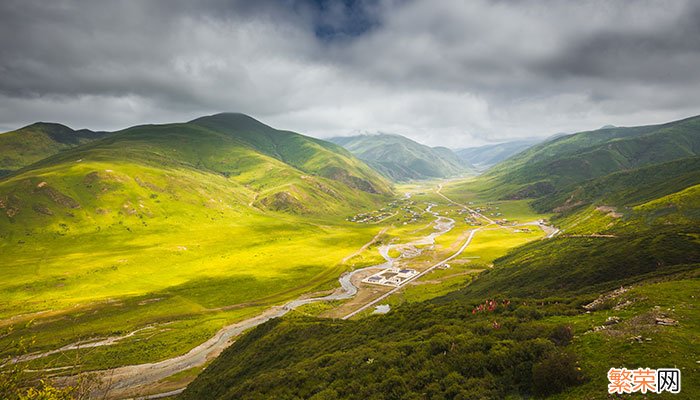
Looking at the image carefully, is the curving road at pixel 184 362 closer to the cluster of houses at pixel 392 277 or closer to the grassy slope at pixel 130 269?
the grassy slope at pixel 130 269

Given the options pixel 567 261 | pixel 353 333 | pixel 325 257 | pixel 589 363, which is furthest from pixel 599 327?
pixel 325 257

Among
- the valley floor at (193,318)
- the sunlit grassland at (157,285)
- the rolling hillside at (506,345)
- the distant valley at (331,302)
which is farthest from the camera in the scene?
the sunlit grassland at (157,285)

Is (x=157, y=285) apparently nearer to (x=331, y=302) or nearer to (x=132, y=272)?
(x=132, y=272)

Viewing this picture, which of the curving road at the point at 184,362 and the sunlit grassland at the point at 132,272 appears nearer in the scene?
the curving road at the point at 184,362

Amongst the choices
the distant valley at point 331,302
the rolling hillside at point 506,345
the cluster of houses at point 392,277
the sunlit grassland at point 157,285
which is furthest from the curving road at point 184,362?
the rolling hillside at point 506,345

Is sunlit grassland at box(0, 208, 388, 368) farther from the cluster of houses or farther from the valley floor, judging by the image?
the cluster of houses

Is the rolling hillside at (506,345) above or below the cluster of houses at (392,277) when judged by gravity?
above

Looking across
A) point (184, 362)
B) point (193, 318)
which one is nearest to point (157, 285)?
point (193, 318)

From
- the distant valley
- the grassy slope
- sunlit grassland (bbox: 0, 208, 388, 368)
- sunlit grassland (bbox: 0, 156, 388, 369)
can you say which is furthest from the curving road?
the grassy slope
